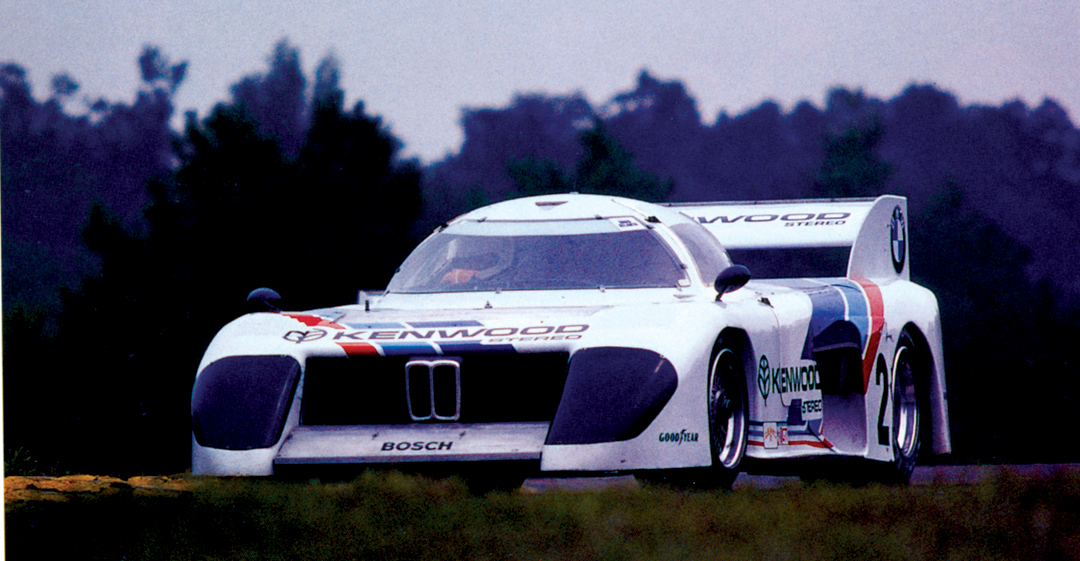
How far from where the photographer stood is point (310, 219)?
3197 centimetres

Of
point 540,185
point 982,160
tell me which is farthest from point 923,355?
point 982,160

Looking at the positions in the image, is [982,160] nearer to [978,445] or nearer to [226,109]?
[978,445]

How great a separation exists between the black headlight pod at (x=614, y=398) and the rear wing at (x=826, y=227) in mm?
3701

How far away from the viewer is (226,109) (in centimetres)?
3534

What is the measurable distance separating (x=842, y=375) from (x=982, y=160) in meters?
51.9

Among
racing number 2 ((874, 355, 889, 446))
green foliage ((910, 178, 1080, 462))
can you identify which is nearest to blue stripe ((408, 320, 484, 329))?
racing number 2 ((874, 355, 889, 446))

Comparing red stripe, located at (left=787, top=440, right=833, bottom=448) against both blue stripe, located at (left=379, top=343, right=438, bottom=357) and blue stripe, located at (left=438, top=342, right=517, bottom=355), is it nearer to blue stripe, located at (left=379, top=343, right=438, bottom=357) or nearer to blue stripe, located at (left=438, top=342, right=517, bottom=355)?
blue stripe, located at (left=438, top=342, right=517, bottom=355)

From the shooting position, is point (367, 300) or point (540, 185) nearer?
point (367, 300)

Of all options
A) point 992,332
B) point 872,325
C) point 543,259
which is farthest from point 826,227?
point 992,332

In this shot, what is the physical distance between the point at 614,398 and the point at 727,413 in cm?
94

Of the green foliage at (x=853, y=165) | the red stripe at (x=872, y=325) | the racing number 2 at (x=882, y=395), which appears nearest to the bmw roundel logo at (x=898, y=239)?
the red stripe at (x=872, y=325)

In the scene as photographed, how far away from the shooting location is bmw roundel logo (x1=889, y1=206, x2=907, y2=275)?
415 inches

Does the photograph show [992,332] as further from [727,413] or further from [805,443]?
[727,413]

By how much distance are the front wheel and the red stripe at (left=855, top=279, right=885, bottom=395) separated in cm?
169
